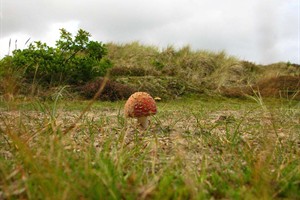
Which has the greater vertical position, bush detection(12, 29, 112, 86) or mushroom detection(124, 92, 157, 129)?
bush detection(12, 29, 112, 86)

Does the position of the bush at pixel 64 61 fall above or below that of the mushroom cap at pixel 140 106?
above

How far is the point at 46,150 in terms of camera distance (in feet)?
6.36

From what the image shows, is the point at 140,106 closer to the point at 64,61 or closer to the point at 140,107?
the point at 140,107

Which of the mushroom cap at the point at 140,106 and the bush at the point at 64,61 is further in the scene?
the bush at the point at 64,61

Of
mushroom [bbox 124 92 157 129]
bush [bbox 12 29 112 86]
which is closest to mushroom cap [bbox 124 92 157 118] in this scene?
mushroom [bbox 124 92 157 129]

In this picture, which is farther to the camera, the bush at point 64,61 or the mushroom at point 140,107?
the bush at point 64,61

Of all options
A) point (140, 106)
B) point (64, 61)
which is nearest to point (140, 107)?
point (140, 106)

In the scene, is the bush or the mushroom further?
the bush

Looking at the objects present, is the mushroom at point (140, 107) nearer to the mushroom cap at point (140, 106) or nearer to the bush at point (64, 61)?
the mushroom cap at point (140, 106)

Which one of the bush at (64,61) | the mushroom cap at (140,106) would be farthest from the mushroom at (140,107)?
the bush at (64,61)

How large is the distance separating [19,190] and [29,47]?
8.58 m

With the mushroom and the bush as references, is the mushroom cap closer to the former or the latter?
the mushroom

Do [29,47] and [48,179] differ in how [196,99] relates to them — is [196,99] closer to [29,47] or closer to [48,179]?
[29,47]

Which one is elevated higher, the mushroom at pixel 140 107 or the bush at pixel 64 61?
the bush at pixel 64 61
